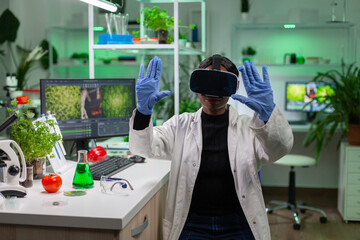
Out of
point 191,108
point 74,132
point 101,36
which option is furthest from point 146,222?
point 191,108

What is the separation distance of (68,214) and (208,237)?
0.60m

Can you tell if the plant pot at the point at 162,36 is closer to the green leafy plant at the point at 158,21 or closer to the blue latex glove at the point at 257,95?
the green leafy plant at the point at 158,21

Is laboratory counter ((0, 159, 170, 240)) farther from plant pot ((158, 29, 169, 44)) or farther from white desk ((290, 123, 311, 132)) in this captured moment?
white desk ((290, 123, 311, 132))

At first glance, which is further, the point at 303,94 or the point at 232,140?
the point at 303,94

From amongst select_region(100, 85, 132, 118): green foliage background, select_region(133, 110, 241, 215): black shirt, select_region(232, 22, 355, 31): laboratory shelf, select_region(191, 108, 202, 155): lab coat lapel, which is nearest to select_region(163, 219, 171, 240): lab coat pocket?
select_region(133, 110, 241, 215): black shirt

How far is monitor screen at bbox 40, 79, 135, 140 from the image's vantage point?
2312 mm

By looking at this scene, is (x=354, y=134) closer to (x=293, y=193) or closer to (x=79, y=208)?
(x=293, y=193)

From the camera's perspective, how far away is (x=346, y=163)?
3.96m

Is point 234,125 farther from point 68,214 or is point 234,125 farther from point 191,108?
point 191,108

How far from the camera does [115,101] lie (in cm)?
260

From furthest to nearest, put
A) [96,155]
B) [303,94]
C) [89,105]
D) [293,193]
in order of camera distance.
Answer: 1. [303,94]
2. [293,193]
3. [89,105]
4. [96,155]

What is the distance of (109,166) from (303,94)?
3.13 m

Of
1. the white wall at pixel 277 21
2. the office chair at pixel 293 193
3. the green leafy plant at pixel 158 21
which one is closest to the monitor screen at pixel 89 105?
the green leafy plant at pixel 158 21

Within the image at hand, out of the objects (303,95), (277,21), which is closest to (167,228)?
(303,95)
